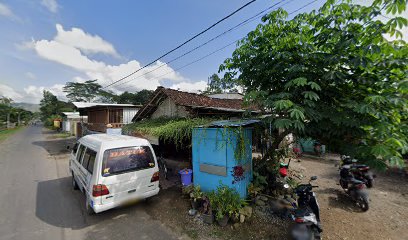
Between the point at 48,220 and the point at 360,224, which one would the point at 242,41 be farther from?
the point at 48,220

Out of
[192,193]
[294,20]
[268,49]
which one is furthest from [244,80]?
[192,193]

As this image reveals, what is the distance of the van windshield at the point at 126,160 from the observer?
462 centimetres

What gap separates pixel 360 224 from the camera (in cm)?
455

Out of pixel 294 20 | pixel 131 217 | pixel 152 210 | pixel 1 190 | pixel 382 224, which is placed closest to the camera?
pixel 294 20

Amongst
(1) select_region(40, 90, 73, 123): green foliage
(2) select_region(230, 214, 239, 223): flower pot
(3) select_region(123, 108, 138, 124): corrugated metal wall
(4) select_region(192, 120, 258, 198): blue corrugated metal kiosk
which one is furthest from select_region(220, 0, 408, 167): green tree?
(1) select_region(40, 90, 73, 123): green foliage

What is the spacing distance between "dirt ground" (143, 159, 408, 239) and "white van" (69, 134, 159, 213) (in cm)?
92

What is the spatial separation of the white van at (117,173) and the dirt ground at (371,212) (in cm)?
458

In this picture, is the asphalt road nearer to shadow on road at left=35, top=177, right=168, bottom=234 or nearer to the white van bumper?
shadow on road at left=35, top=177, right=168, bottom=234

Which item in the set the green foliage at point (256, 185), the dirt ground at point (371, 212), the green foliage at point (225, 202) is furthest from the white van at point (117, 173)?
the dirt ground at point (371, 212)

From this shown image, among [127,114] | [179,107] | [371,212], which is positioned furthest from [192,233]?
[127,114]

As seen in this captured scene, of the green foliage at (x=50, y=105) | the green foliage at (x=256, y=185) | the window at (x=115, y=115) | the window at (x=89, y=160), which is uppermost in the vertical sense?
the green foliage at (x=50, y=105)

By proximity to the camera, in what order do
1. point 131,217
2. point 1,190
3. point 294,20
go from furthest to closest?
1. point 1,190
2. point 131,217
3. point 294,20

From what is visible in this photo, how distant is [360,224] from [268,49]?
15.9 ft

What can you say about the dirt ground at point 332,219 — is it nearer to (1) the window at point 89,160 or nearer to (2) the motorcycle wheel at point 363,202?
(2) the motorcycle wheel at point 363,202
